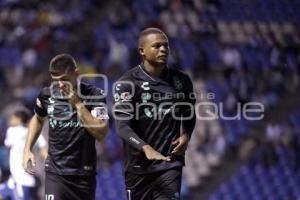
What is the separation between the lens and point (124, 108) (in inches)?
259

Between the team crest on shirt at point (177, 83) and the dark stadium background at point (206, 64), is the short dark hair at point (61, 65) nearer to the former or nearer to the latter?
the team crest on shirt at point (177, 83)

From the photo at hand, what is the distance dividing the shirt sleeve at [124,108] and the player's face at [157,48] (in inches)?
12.1

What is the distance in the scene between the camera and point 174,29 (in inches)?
736

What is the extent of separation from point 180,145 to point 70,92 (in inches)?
39.7

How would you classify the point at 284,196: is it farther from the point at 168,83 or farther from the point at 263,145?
the point at 168,83

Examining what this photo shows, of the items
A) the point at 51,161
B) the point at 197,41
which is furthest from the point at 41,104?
the point at 197,41

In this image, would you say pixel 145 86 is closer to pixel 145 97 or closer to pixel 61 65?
pixel 145 97

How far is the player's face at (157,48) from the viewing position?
652 centimetres

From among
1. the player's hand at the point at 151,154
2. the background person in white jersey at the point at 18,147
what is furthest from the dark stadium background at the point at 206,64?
the player's hand at the point at 151,154

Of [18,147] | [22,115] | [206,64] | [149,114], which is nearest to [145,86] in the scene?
[149,114]

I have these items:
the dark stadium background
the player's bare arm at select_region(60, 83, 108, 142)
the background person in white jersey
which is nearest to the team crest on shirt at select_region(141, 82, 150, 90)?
the player's bare arm at select_region(60, 83, 108, 142)

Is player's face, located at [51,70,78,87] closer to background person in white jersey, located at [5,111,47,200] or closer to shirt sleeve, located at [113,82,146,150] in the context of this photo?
shirt sleeve, located at [113,82,146,150]

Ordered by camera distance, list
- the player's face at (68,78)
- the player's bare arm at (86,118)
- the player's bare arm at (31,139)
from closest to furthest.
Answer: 1. the player's bare arm at (86,118)
2. the player's face at (68,78)
3. the player's bare arm at (31,139)

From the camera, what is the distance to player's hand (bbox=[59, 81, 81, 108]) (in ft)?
20.5
